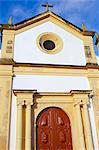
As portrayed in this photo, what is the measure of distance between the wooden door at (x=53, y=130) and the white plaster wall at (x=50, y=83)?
1.03 m

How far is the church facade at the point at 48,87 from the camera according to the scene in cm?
1017

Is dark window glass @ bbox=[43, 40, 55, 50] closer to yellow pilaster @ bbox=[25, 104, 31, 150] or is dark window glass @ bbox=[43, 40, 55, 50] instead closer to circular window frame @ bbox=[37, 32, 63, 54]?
circular window frame @ bbox=[37, 32, 63, 54]

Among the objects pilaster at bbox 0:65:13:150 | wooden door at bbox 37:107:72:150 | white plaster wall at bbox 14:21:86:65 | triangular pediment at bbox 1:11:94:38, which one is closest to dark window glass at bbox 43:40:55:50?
white plaster wall at bbox 14:21:86:65

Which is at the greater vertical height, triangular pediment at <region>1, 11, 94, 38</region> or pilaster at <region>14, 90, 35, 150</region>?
triangular pediment at <region>1, 11, 94, 38</region>

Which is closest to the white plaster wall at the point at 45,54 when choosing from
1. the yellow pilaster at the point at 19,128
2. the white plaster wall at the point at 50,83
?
the white plaster wall at the point at 50,83

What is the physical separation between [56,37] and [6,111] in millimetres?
5035

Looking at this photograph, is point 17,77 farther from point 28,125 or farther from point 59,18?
point 59,18

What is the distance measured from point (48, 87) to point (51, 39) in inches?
125

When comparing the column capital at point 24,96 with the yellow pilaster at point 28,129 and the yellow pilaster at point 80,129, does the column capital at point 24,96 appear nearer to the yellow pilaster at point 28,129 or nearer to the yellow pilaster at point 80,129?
the yellow pilaster at point 28,129

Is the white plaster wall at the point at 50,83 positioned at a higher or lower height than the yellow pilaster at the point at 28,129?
higher

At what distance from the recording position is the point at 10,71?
11352 millimetres

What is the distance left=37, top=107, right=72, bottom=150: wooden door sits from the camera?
10.1 meters

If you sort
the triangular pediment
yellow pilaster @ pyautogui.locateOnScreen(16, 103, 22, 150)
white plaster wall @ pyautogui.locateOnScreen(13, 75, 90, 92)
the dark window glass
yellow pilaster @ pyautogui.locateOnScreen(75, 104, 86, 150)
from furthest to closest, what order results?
the triangular pediment, the dark window glass, white plaster wall @ pyautogui.locateOnScreen(13, 75, 90, 92), yellow pilaster @ pyautogui.locateOnScreen(75, 104, 86, 150), yellow pilaster @ pyautogui.locateOnScreen(16, 103, 22, 150)

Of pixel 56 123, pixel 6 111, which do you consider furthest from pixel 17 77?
pixel 56 123
